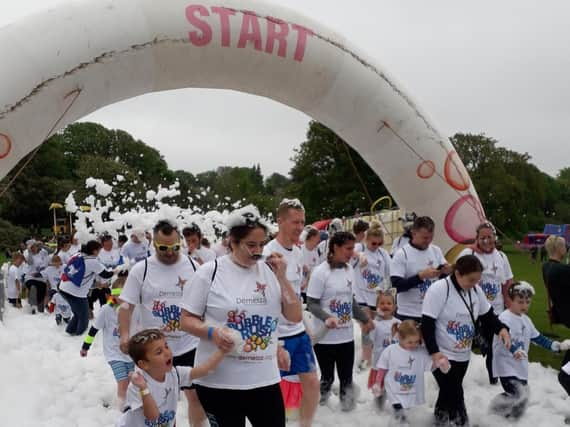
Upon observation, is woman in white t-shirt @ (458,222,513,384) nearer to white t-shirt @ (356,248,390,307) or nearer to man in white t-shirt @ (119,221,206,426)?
white t-shirt @ (356,248,390,307)

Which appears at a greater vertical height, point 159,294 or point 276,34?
point 276,34

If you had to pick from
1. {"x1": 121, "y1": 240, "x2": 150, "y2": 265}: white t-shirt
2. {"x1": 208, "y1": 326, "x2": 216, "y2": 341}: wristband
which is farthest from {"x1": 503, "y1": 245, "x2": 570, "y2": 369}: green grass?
{"x1": 121, "y1": 240, "x2": 150, "y2": 265}: white t-shirt

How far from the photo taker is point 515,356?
15.3 ft

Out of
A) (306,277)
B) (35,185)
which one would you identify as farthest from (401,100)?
(35,185)

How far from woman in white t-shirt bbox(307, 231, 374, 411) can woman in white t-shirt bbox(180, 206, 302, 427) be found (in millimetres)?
1700

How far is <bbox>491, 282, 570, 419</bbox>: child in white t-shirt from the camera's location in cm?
474

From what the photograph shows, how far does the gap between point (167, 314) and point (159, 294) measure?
0.51 feet

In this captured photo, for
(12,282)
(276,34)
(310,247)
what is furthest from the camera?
(12,282)

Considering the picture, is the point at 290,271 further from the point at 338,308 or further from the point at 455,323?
the point at 455,323

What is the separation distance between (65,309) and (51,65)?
201 inches

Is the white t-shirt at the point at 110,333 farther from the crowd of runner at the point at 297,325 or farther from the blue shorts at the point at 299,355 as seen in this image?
the blue shorts at the point at 299,355

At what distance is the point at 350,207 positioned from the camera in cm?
3100

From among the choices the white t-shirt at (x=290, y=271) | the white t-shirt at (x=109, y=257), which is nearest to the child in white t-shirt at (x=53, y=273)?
the white t-shirt at (x=109, y=257)

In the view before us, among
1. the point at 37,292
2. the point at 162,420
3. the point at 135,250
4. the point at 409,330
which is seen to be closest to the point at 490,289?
the point at 409,330
